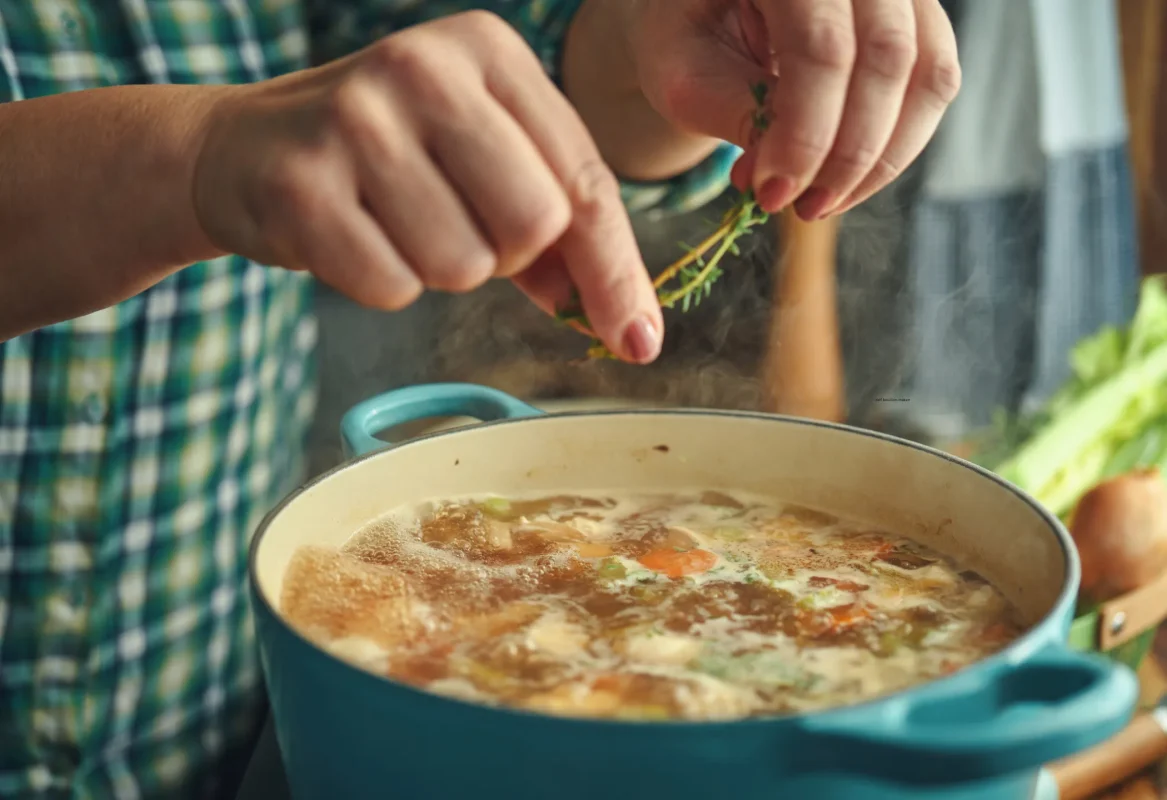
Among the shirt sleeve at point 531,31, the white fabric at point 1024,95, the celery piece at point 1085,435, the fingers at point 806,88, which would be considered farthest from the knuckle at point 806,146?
the white fabric at point 1024,95

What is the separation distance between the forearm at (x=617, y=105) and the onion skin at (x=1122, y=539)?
2.02 ft

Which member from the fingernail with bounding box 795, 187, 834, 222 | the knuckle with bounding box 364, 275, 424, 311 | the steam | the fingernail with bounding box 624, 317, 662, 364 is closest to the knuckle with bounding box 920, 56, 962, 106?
the fingernail with bounding box 795, 187, 834, 222

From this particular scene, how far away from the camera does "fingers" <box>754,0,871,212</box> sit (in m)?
0.77

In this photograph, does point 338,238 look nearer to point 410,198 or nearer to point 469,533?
point 410,198

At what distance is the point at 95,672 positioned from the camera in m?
1.26

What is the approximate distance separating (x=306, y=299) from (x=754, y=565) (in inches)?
38.8

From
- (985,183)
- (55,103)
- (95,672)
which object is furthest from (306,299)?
(985,183)

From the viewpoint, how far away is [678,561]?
0.81 meters

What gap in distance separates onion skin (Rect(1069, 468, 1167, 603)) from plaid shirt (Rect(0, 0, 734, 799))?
588mm

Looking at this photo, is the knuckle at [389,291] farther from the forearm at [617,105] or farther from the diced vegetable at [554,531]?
the forearm at [617,105]

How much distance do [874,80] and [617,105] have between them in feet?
1.47

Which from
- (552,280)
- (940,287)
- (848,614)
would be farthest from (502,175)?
(940,287)

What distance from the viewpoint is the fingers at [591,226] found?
569 mm

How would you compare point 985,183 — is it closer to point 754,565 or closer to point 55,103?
point 754,565
